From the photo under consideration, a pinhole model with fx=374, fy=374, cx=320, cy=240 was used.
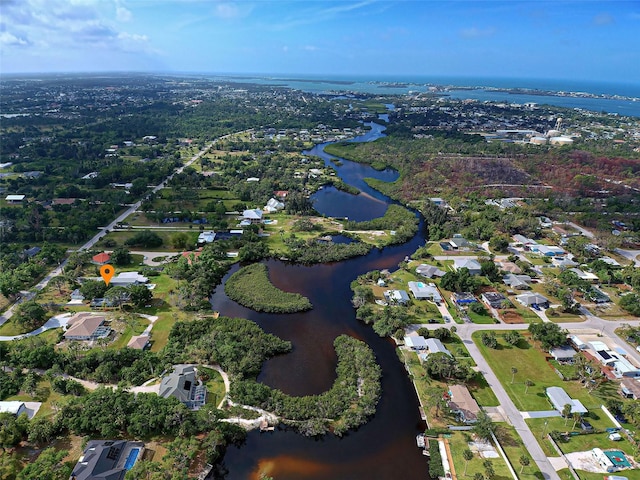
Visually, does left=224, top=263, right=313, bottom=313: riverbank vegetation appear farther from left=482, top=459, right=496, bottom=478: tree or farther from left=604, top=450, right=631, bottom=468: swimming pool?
left=604, top=450, right=631, bottom=468: swimming pool

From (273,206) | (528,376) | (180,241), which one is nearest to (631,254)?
(528,376)

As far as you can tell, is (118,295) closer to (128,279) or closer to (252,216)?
(128,279)

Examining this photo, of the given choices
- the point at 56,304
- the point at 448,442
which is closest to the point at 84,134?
the point at 56,304

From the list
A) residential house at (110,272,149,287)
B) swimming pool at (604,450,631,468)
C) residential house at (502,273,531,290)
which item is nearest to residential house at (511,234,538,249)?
residential house at (502,273,531,290)

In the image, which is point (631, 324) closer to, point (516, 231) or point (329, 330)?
point (516, 231)

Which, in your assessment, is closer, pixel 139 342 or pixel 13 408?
pixel 13 408

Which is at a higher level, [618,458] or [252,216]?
[252,216]

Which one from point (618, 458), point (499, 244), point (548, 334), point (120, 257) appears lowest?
point (618, 458)
